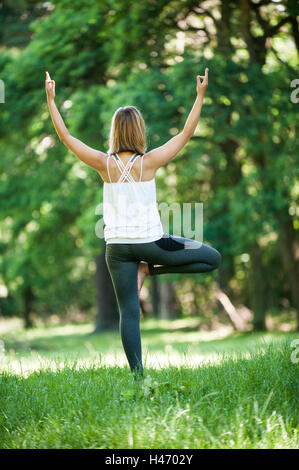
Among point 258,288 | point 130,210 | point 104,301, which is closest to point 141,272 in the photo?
point 130,210

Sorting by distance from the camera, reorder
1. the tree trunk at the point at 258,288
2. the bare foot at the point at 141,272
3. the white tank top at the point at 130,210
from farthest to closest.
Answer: the tree trunk at the point at 258,288, the bare foot at the point at 141,272, the white tank top at the point at 130,210

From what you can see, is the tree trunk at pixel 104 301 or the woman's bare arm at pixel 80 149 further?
the tree trunk at pixel 104 301

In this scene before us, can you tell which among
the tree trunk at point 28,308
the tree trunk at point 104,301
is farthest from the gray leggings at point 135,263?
the tree trunk at point 28,308

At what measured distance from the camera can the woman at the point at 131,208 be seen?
3.87 metres

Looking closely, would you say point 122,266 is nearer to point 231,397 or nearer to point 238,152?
point 231,397

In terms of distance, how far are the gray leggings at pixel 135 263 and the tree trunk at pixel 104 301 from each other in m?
13.8

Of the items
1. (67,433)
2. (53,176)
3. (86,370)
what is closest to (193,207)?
(53,176)

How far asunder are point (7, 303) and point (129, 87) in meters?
17.8

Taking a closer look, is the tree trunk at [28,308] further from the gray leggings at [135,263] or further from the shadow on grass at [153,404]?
the gray leggings at [135,263]

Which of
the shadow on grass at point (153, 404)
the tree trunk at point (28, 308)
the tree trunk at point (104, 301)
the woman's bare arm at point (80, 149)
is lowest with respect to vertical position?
the tree trunk at point (28, 308)

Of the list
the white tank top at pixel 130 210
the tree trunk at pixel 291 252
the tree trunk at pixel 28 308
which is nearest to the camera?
the white tank top at pixel 130 210

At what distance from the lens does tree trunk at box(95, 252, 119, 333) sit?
17.8 metres

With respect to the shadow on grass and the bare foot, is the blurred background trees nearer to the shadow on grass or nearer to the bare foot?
the bare foot

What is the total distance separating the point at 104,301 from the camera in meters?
18.0
